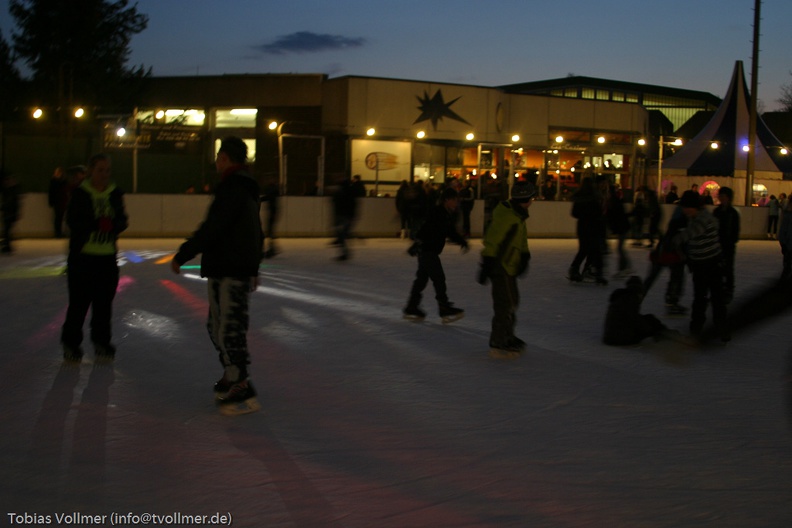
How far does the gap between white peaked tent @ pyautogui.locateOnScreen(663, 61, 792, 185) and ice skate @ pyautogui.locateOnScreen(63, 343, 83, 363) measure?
30.5 meters

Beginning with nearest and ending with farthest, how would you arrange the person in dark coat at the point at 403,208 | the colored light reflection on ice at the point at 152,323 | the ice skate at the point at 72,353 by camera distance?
the ice skate at the point at 72,353 < the colored light reflection on ice at the point at 152,323 < the person in dark coat at the point at 403,208

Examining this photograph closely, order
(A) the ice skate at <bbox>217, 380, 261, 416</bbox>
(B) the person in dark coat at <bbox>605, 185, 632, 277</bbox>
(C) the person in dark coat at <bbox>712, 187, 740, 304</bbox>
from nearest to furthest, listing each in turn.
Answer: (A) the ice skate at <bbox>217, 380, 261, 416</bbox>, (C) the person in dark coat at <bbox>712, 187, 740, 304</bbox>, (B) the person in dark coat at <bbox>605, 185, 632, 277</bbox>

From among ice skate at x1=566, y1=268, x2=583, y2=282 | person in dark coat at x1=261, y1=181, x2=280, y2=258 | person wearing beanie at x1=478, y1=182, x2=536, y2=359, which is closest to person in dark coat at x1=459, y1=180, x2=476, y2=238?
person in dark coat at x1=261, y1=181, x2=280, y2=258

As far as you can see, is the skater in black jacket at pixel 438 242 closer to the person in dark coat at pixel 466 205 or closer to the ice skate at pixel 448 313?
the ice skate at pixel 448 313

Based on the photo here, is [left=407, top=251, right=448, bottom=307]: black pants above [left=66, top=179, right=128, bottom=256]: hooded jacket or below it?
below

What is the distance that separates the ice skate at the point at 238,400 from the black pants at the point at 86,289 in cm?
167

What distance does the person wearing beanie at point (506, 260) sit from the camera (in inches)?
272

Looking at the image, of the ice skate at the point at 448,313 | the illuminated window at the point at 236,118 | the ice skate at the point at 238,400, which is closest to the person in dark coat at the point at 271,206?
the ice skate at the point at 448,313

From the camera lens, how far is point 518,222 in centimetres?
692

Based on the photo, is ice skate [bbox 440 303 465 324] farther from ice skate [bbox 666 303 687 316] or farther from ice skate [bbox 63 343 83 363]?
ice skate [bbox 63 343 83 363]

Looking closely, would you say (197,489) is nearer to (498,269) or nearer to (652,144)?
(498,269)

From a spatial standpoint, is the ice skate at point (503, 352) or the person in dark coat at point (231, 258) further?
the ice skate at point (503, 352)

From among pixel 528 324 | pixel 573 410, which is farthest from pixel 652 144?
pixel 573 410

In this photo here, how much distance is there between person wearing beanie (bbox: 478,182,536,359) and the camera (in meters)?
6.92
